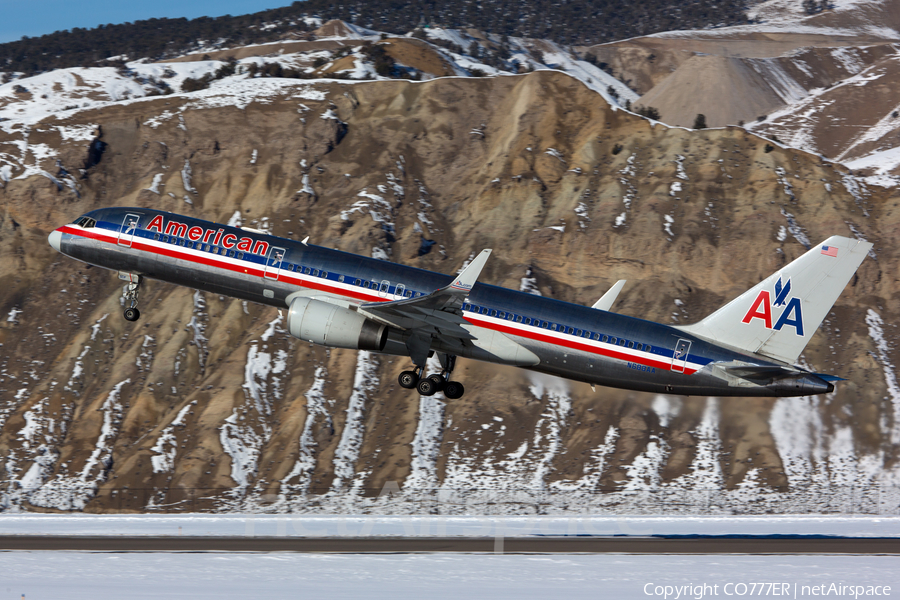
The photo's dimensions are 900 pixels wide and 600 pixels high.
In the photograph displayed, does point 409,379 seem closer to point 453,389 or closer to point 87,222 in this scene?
point 453,389

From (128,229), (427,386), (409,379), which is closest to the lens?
(409,379)

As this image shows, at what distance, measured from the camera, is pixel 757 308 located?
42406mm

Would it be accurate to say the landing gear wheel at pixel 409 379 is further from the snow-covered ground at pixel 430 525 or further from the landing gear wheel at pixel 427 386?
the snow-covered ground at pixel 430 525

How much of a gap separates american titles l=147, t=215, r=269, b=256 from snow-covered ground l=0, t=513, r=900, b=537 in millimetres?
15497

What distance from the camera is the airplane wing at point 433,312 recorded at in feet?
125

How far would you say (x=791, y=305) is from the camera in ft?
138

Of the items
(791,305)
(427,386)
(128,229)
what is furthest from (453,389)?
(128,229)

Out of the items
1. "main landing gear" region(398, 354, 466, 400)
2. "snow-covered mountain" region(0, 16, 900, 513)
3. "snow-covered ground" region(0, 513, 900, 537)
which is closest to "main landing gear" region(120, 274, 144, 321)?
"snow-covered ground" region(0, 513, 900, 537)

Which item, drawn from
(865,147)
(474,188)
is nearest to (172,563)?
(474,188)

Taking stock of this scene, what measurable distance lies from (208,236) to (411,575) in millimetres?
18196

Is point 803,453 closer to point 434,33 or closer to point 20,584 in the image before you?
point 20,584

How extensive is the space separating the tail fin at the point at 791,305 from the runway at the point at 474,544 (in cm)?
1020

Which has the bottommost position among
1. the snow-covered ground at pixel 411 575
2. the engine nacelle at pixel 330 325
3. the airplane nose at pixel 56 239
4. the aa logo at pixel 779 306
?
the snow-covered ground at pixel 411 575

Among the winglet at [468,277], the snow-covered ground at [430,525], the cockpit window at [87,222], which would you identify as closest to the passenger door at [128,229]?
the cockpit window at [87,222]
